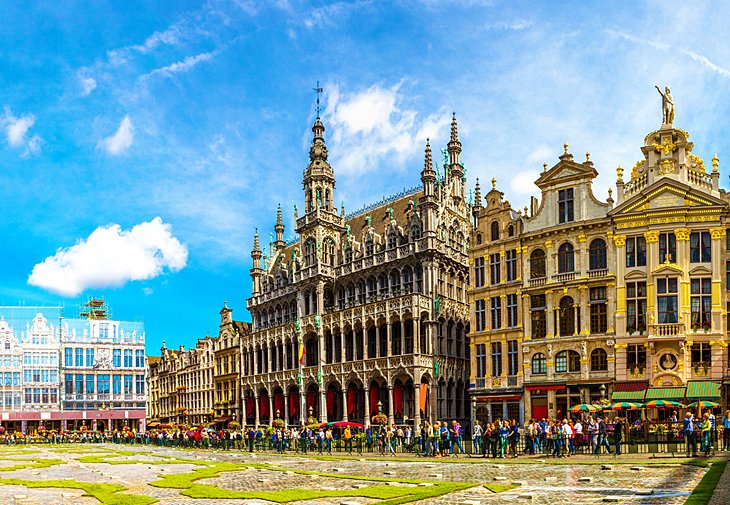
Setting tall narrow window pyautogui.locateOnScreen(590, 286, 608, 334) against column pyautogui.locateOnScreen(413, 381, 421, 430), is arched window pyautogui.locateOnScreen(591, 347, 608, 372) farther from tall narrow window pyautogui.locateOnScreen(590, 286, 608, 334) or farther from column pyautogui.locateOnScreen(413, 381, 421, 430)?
column pyautogui.locateOnScreen(413, 381, 421, 430)

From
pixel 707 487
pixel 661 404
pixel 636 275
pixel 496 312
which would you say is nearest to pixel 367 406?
pixel 496 312

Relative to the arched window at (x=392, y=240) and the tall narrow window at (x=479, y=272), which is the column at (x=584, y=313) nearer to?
the tall narrow window at (x=479, y=272)

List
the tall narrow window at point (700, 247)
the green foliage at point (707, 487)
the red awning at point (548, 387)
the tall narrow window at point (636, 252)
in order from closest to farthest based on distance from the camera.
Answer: the green foliage at point (707, 487) → the tall narrow window at point (700, 247) → the tall narrow window at point (636, 252) → the red awning at point (548, 387)

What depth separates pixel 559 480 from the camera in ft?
95.5

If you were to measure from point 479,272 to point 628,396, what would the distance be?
15.8 metres

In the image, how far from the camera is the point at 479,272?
2566 inches

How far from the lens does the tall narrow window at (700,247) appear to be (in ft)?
176

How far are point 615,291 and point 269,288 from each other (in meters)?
45.1

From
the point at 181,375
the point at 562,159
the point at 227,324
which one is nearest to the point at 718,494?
the point at 562,159

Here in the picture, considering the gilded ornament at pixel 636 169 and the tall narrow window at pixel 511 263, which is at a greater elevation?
the gilded ornament at pixel 636 169

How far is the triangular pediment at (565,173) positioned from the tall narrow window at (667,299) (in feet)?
29.3

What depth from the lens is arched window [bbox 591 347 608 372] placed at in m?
56.5

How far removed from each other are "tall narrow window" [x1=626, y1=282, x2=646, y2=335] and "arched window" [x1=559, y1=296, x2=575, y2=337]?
13.2 feet

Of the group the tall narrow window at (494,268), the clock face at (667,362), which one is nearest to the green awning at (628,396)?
the clock face at (667,362)
